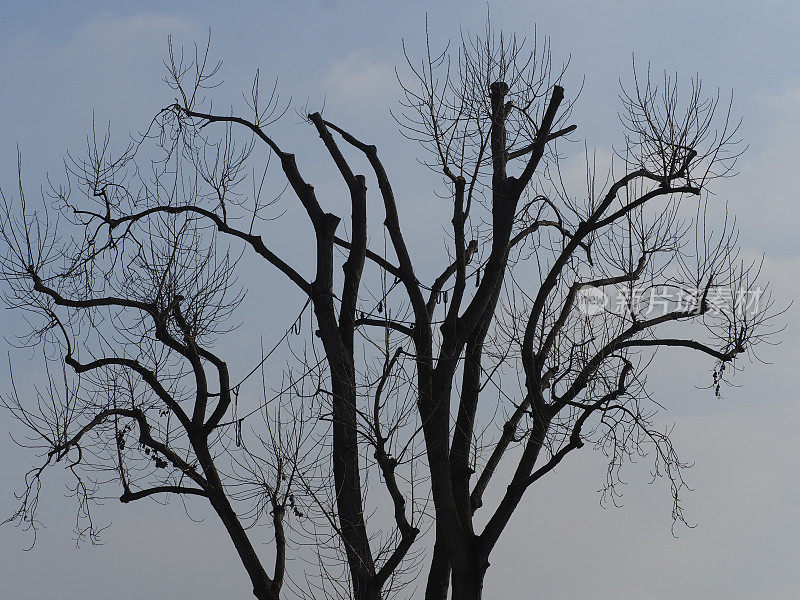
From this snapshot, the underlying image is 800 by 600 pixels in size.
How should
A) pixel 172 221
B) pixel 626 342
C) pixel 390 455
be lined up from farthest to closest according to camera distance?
pixel 172 221 < pixel 626 342 < pixel 390 455

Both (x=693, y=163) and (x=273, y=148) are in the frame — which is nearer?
(x=693, y=163)

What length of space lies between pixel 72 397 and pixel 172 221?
169cm

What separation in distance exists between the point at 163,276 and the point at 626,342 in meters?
3.77

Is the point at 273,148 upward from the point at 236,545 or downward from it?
upward

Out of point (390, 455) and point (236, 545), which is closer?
point (390, 455)

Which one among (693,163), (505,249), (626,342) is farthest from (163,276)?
(693,163)

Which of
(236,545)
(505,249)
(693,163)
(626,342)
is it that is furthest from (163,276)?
→ (693,163)

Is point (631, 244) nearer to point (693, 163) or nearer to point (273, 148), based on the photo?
point (693, 163)

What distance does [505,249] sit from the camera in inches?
343

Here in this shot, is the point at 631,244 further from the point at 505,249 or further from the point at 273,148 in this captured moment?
the point at 273,148

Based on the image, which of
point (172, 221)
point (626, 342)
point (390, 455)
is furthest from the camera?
point (172, 221)

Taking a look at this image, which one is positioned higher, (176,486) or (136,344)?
(136,344)

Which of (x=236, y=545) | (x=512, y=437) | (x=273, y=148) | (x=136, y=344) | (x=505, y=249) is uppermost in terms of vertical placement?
(x=273, y=148)

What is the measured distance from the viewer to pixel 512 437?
8.71 m
